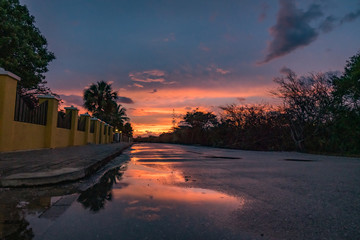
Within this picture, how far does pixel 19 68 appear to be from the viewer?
1966 centimetres

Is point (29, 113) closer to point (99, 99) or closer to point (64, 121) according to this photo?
point (64, 121)

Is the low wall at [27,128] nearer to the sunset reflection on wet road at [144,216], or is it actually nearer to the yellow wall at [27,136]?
the yellow wall at [27,136]

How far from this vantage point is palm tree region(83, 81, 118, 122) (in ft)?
124

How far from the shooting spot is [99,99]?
38.3 m

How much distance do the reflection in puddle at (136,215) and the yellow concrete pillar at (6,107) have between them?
24.1 ft

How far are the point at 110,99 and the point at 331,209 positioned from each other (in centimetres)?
3790

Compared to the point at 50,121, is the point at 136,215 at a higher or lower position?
lower

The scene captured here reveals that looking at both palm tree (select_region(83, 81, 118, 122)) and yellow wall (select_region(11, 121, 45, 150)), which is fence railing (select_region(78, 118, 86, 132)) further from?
palm tree (select_region(83, 81, 118, 122))

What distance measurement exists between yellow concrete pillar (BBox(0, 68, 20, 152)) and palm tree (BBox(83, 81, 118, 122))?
27997 millimetres

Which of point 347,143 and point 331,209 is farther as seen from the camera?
point 347,143

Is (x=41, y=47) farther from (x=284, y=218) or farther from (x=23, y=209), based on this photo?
(x=284, y=218)

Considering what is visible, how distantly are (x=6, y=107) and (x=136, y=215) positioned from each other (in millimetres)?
9181

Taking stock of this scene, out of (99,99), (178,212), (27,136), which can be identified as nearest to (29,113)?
(27,136)

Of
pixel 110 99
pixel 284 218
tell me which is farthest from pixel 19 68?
pixel 284 218
